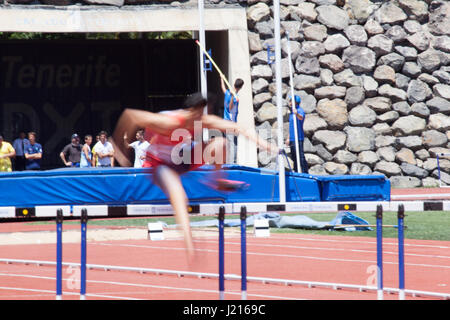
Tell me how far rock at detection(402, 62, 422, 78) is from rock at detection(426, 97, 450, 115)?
81 cm

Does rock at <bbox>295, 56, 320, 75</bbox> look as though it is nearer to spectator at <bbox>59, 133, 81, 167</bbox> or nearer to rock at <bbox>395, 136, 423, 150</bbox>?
rock at <bbox>395, 136, 423, 150</bbox>

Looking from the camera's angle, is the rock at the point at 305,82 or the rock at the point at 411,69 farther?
the rock at the point at 411,69

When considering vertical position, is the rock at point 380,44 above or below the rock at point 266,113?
above

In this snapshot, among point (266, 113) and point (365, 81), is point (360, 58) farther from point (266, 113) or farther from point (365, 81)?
point (266, 113)

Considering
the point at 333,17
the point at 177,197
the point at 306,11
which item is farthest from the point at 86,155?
the point at 177,197

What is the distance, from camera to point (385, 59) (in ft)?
76.3

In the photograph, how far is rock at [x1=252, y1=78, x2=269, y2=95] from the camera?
74.8ft

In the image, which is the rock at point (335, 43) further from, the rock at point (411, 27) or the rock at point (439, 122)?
the rock at point (439, 122)

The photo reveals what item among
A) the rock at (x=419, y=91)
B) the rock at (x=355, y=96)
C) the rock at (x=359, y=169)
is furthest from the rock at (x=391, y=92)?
the rock at (x=359, y=169)

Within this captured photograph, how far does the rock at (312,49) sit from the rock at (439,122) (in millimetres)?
3392

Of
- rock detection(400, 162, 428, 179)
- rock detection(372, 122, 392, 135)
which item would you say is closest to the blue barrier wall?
rock detection(400, 162, 428, 179)

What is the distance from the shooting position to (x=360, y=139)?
899 inches

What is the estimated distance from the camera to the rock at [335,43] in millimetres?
23250
